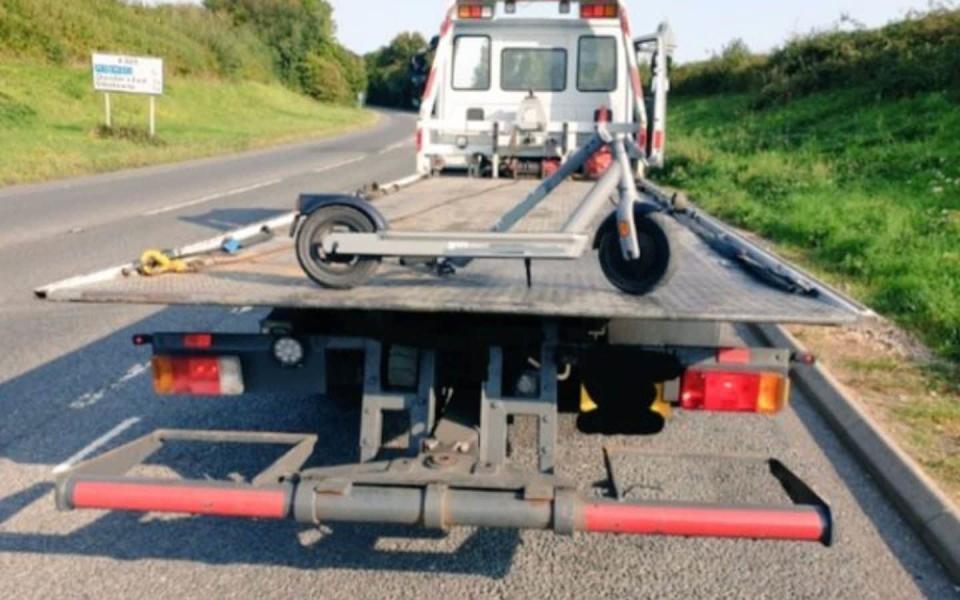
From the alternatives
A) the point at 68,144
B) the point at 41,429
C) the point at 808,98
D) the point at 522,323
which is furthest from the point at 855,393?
the point at 68,144

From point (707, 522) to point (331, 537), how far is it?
1660mm

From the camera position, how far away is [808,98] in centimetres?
2531

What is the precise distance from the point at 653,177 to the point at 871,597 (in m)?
16.8

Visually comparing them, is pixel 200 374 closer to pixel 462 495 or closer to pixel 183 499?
pixel 183 499

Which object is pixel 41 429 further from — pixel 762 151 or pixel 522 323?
pixel 762 151

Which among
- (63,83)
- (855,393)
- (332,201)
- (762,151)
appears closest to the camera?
(332,201)

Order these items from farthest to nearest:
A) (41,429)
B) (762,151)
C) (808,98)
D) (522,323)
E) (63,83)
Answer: (63,83) < (808,98) < (762,151) < (41,429) < (522,323)

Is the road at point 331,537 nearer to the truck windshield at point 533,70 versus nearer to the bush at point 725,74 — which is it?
the truck windshield at point 533,70

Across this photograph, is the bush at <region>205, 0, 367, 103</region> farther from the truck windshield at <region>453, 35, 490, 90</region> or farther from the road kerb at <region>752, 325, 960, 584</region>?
the road kerb at <region>752, 325, 960, 584</region>

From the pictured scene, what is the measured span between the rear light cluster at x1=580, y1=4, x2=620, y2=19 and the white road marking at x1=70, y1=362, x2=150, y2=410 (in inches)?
222

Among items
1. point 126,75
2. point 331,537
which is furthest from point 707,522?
point 126,75

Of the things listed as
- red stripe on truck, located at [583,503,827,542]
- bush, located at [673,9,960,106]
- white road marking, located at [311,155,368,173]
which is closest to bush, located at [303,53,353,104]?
bush, located at [673,9,960,106]

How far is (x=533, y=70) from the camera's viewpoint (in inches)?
390

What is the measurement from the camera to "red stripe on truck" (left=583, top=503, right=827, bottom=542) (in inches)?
117
